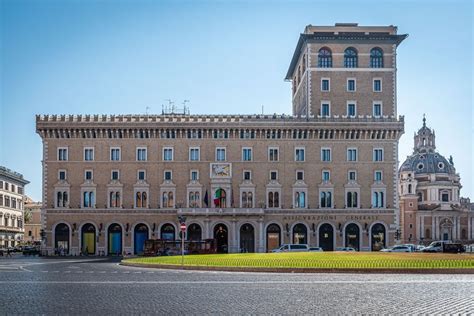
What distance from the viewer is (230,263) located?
162ft

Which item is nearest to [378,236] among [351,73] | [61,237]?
[351,73]

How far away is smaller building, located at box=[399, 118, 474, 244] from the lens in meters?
162

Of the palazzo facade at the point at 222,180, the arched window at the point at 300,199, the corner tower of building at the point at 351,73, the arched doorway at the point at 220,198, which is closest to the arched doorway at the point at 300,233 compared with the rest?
the palazzo facade at the point at 222,180

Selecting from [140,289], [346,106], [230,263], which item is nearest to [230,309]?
[140,289]

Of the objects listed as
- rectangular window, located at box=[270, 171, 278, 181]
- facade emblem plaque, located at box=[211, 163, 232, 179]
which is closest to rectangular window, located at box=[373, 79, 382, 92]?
rectangular window, located at box=[270, 171, 278, 181]

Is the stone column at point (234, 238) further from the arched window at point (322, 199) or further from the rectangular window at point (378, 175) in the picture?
the rectangular window at point (378, 175)

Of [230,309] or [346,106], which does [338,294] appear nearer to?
[230,309]

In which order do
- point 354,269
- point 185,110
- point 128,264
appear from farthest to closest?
1. point 185,110
2. point 128,264
3. point 354,269

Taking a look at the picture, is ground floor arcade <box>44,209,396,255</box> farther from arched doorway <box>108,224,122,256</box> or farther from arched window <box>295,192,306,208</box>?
arched window <box>295,192,306,208</box>

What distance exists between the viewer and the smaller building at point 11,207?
132 metres

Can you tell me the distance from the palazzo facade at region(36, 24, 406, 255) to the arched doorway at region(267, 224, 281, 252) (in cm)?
12

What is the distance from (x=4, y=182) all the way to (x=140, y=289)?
358ft

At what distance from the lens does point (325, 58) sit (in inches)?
3733

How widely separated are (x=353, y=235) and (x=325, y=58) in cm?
2273
